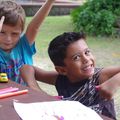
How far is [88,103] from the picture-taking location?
6.79 feet

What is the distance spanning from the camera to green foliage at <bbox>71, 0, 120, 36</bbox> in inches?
351

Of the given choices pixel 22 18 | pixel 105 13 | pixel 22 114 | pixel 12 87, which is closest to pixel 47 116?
pixel 22 114

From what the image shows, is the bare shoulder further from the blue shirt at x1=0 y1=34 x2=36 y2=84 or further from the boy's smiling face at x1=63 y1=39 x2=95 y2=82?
the blue shirt at x1=0 y1=34 x2=36 y2=84

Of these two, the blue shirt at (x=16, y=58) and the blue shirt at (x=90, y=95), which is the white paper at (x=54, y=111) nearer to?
the blue shirt at (x=90, y=95)

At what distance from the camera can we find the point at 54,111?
153cm

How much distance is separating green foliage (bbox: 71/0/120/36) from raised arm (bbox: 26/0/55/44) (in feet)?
20.0

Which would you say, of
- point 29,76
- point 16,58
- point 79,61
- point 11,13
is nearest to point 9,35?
point 11,13

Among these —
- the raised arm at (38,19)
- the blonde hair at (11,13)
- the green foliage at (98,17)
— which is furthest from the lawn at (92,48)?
the blonde hair at (11,13)

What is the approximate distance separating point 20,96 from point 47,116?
0.99 feet

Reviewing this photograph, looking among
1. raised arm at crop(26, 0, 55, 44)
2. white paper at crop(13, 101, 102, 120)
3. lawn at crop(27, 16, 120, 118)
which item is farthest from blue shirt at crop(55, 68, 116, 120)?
lawn at crop(27, 16, 120, 118)

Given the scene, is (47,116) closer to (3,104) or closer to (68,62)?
(3,104)

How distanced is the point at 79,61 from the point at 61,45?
143 millimetres

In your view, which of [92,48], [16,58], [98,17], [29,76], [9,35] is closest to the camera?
[29,76]

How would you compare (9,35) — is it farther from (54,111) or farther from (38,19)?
(54,111)
